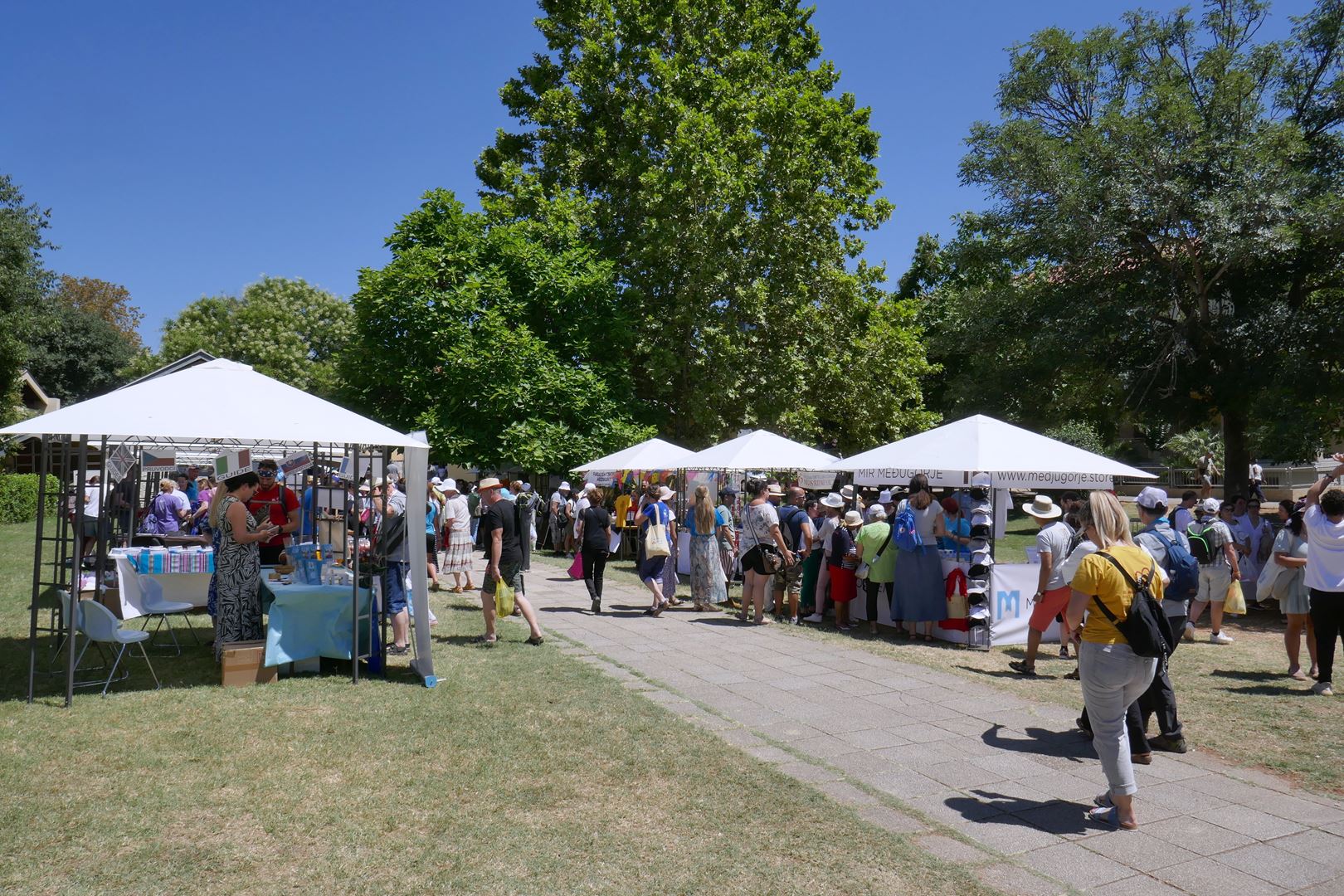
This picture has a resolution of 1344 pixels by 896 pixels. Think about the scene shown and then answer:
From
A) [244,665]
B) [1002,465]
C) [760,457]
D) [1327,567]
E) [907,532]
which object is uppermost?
[760,457]

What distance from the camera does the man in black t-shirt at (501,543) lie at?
363 inches

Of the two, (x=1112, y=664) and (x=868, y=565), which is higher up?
(x=868, y=565)

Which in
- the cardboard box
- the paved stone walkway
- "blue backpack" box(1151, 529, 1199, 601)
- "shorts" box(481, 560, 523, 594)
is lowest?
the paved stone walkway

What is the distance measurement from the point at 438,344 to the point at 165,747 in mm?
18123

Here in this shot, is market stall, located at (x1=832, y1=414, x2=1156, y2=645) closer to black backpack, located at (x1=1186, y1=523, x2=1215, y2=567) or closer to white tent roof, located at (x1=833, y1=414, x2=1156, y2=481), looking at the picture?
white tent roof, located at (x1=833, y1=414, x2=1156, y2=481)

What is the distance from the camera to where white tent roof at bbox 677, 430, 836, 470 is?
46.3ft

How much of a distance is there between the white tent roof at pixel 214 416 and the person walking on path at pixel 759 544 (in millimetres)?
4759

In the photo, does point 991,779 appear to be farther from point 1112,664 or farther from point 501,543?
point 501,543

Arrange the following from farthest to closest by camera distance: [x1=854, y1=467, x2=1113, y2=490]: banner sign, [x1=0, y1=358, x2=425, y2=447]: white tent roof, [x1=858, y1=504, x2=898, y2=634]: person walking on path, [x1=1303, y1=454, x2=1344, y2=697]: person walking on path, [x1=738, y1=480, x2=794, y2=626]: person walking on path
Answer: [x1=738, y1=480, x2=794, y2=626]: person walking on path, [x1=858, y1=504, x2=898, y2=634]: person walking on path, [x1=854, y1=467, x2=1113, y2=490]: banner sign, [x1=1303, y1=454, x2=1344, y2=697]: person walking on path, [x1=0, y1=358, x2=425, y2=447]: white tent roof

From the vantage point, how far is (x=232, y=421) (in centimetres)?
713

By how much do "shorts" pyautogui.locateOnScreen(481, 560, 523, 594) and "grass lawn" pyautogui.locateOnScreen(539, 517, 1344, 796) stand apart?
3454 mm

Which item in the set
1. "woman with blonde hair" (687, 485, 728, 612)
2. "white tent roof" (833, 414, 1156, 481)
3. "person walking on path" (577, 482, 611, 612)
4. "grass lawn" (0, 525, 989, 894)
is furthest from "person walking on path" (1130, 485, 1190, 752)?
"person walking on path" (577, 482, 611, 612)

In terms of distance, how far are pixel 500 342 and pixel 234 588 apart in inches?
605

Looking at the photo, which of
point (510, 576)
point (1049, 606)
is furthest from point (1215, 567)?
point (510, 576)
